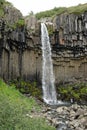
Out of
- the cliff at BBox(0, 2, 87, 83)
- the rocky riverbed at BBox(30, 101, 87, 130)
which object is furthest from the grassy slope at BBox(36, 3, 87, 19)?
the rocky riverbed at BBox(30, 101, 87, 130)

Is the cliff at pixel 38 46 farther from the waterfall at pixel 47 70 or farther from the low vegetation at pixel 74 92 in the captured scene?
the low vegetation at pixel 74 92

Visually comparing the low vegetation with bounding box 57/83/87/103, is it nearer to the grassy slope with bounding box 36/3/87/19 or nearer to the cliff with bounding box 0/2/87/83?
the cliff with bounding box 0/2/87/83

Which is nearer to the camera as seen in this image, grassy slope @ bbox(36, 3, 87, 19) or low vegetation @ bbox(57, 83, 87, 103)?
low vegetation @ bbox(57, 83, 87, 103)

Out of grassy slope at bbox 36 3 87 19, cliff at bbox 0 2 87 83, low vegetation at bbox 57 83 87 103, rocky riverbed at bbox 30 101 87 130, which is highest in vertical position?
grassy slope at bbox 36 3 87 19

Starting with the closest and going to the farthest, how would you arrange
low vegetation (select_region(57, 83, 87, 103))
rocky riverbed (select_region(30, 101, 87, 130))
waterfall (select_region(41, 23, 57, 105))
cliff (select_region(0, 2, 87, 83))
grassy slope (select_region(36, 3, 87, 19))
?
rocky riverbed (select_region(30, 101, 87, 130)), cliff (select_region(0, 2, 87, 83)), low vegetation (select_region(57, 83, 87, 103)), waterfall (select_region(41, 23, 57, 105)), grassy slope (select_region(36, 3, 87, 19))

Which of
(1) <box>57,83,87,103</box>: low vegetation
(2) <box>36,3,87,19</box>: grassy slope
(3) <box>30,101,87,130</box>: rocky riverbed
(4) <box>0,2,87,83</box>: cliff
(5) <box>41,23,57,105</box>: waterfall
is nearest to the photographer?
(3) <box>30,101,87,130</box>: rocky riverbed

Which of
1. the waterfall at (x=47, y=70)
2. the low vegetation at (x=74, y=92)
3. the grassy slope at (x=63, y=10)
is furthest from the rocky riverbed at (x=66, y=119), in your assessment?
the grassy slope at (x=63, y=10)

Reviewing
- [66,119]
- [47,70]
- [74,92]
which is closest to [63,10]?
[47,70]

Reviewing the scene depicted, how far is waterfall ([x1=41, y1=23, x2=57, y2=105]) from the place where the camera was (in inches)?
1391

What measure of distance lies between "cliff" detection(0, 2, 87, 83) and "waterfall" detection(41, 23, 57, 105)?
0.49 m

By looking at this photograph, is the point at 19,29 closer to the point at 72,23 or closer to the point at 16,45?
the point at 16,45

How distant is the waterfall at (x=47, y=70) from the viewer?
116ft

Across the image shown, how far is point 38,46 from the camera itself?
35.4m

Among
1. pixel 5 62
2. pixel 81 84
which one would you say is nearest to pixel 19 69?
pixel 5 62
